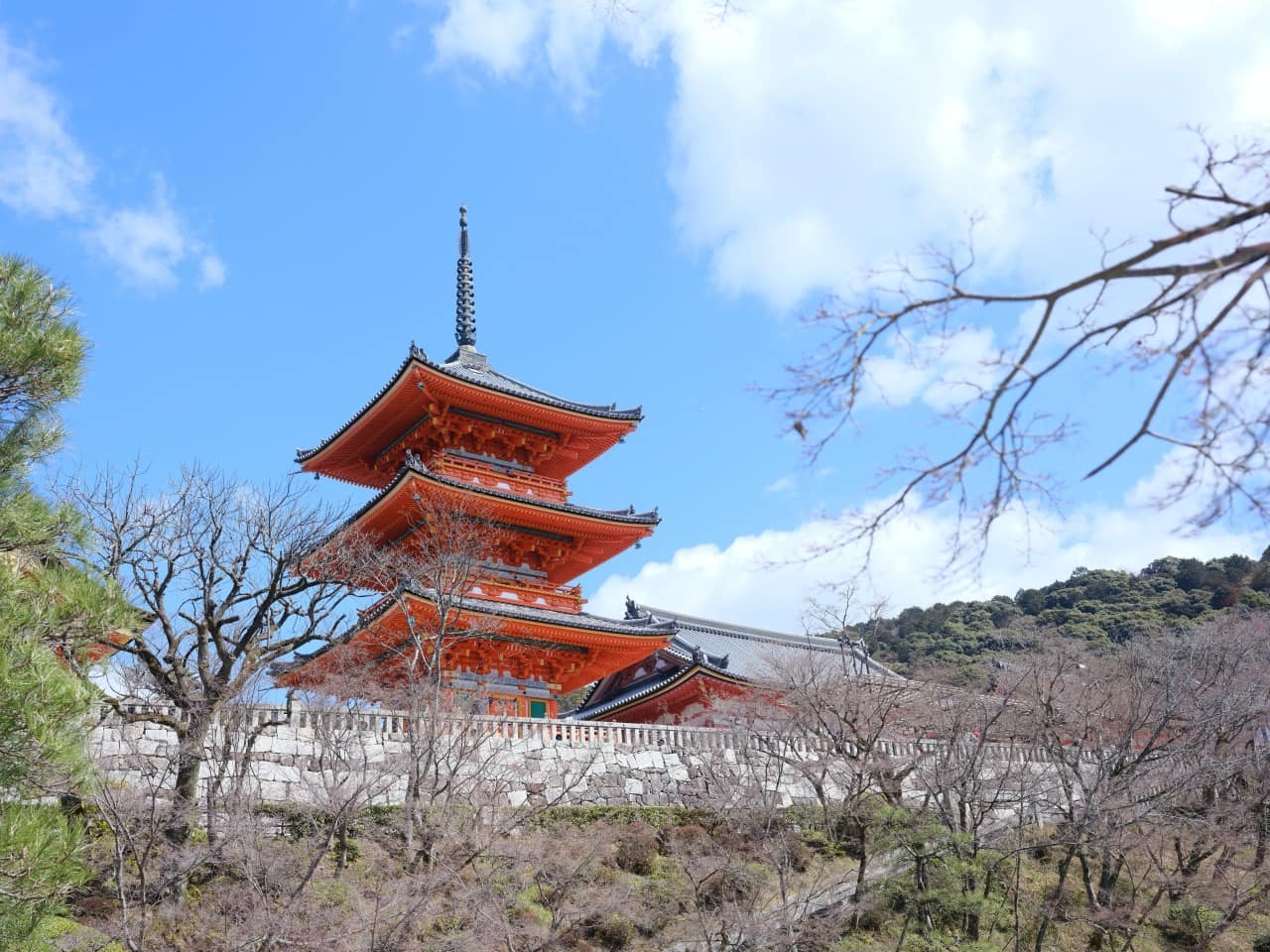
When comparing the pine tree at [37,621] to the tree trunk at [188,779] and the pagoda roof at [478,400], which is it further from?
the pagoda roof at [478,400]

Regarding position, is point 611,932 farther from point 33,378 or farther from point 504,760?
point 33,378

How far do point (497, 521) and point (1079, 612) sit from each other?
86.1 ft

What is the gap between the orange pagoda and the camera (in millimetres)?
20312

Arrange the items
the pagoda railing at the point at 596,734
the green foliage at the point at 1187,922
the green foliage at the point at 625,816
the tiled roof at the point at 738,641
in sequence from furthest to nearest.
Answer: the tiled roof at the point at 738,641 → the green foliage at the point at 1187,922 → the green foliage at the point at 625,816 → the pagoda railing at the point at 596,734

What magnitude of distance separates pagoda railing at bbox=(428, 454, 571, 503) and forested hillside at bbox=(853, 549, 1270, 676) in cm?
930

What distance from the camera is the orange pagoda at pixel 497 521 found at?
66.6ft

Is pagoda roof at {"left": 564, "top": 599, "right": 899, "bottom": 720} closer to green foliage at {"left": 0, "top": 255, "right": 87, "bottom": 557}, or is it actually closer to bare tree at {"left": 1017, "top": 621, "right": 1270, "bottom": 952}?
bare tree at {"left": 1017, "top": 621, "right": 1270, "bottom": 952}

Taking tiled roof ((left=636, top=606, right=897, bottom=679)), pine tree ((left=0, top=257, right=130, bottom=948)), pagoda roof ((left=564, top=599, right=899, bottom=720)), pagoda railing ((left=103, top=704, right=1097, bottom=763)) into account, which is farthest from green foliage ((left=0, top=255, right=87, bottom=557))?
tiled roof ((left=636, top=606, right=897, bottom=679))

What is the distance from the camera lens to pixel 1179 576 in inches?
1582

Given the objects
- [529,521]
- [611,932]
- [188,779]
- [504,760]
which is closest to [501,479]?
[529,521]

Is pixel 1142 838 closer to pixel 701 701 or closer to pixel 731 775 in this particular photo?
pixel 731 775

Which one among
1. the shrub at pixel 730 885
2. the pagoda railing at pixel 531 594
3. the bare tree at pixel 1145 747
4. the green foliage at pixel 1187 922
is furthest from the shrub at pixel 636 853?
the green foliage at pixel 1187 922

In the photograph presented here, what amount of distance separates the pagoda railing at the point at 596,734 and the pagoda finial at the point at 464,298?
10918mm

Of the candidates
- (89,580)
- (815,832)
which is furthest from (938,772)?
(89,580)
